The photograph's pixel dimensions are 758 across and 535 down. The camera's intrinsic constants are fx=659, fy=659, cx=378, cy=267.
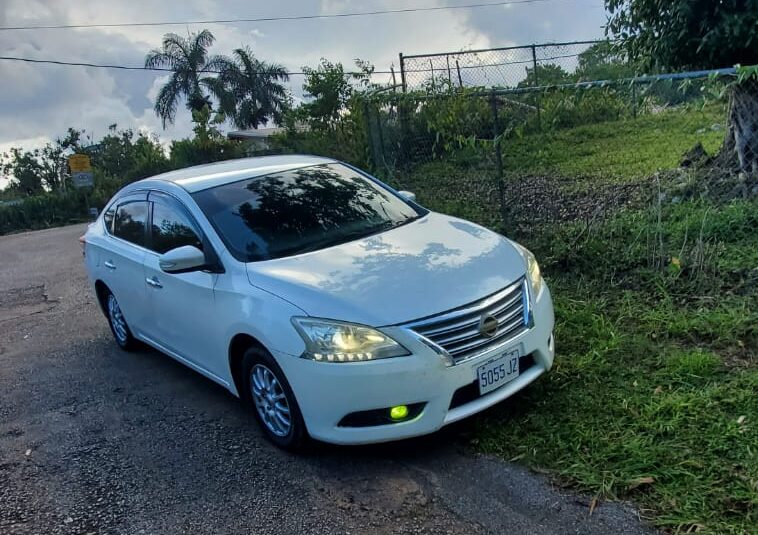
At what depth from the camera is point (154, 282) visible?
4.68 m

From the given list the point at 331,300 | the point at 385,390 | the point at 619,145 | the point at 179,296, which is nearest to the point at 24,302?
the point at 179,296

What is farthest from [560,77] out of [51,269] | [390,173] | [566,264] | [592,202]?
[51,269]

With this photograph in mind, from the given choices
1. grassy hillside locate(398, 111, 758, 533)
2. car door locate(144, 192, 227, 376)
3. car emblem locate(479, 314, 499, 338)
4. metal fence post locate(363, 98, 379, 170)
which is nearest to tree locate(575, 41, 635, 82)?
grassy hillside locate(398, 111, 758, 533)

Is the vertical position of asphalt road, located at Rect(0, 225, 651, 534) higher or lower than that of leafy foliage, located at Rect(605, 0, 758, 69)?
lower

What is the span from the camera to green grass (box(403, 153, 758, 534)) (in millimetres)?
3004

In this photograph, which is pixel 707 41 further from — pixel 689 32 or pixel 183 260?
pixel 183 260

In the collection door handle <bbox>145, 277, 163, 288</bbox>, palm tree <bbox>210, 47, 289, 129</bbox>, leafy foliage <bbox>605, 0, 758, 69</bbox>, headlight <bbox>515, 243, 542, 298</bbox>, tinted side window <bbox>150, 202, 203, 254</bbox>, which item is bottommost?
headlight <bbox>515, 243, 542, 298</bbox>

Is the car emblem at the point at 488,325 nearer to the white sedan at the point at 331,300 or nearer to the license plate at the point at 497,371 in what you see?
the white sedan at the point at 331,300

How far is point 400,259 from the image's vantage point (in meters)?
3.78

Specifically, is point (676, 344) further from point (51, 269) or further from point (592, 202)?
point (51, 269)

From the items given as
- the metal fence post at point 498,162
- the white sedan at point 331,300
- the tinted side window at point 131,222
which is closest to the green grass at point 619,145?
the metal fence post at point 498,162

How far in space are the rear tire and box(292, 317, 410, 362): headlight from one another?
287 cm

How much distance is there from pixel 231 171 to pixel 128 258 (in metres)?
1.08

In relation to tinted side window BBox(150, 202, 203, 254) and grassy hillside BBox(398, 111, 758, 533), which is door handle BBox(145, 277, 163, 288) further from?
grassy hillside BBox(398, 111, 758, 533)
